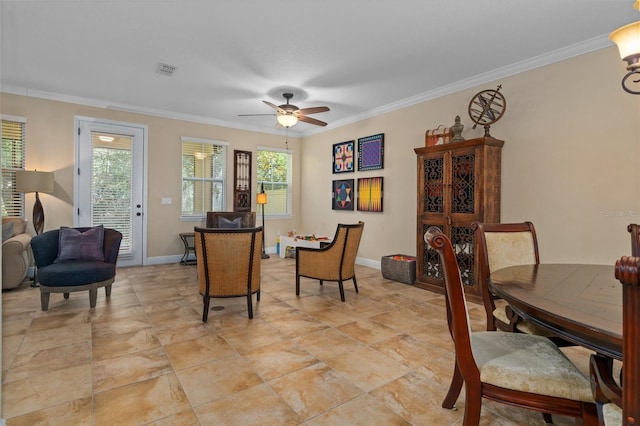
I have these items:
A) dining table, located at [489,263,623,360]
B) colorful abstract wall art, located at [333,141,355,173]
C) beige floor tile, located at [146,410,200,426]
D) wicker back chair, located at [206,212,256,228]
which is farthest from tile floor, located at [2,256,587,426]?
colorful abstract wall art, located at [333,141,355,173]

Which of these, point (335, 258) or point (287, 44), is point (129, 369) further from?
point (287, 44)

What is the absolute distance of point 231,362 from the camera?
2344 mm

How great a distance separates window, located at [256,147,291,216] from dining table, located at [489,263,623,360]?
225 inches

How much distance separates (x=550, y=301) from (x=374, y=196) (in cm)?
436

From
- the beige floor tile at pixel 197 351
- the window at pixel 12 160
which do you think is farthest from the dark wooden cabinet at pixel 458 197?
the window at pixel 12 160

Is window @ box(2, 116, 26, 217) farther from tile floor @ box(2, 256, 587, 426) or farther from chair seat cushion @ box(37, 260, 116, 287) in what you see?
chair seat cushion @ box(37, 260, 116, 287)

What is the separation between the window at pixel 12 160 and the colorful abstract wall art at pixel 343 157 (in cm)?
498

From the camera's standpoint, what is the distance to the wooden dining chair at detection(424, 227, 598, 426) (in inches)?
49.6

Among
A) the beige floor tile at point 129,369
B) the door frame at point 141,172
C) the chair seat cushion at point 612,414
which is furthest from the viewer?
the door frame at point 141,172

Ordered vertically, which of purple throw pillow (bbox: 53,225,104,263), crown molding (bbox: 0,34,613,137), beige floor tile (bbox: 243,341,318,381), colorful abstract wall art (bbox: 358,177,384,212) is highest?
crown molding (bbox: 0,34,613,137)

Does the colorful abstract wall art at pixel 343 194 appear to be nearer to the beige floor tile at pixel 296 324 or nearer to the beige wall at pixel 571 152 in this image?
the beige wall at pixel 571 152

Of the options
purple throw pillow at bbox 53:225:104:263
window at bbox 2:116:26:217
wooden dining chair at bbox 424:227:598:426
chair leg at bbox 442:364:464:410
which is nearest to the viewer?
wooden dining chair at bbox 424:227:598:426

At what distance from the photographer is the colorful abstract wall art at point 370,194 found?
5.55m

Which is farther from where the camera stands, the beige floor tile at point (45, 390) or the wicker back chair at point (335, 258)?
the wicker back chair at point (335, 258)
